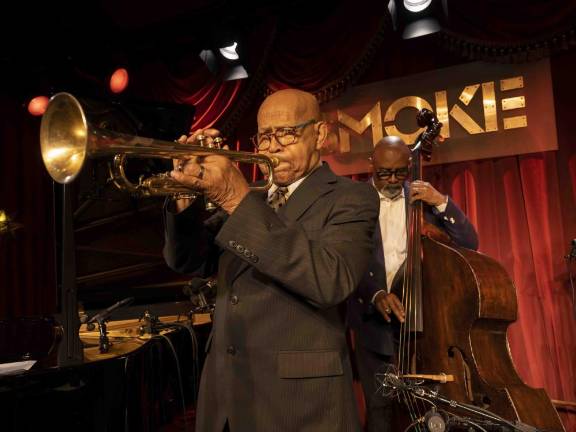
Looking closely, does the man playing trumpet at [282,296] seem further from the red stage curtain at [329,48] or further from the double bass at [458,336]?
the red stage curtain at [329,48]

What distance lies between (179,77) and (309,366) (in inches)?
178

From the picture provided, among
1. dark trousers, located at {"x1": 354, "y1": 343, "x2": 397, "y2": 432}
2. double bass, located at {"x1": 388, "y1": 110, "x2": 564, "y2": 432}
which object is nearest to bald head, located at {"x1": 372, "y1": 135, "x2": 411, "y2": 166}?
double bass, located at {"x1": 388, "y1": 110, "x2": 564, "y2": 432}

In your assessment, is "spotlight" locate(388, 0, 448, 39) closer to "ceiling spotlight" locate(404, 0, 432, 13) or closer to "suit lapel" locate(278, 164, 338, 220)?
"ceiling spotlight" locate(404, 0, 432, 13)

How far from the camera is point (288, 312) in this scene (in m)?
1.51

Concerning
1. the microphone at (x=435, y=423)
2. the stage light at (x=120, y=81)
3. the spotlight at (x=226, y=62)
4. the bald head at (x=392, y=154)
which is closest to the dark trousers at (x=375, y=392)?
the microphone at (x=435, y=423)

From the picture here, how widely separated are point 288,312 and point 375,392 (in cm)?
148

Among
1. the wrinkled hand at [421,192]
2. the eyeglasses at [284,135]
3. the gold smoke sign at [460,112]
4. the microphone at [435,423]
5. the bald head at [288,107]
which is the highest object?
the gold smoke sign at [460,112]

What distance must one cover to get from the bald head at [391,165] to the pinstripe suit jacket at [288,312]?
149cm

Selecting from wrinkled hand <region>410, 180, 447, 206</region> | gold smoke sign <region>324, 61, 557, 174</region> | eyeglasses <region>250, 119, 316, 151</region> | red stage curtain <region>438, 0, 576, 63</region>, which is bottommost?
wrinkled hand <region>410, 180, 447, 206</region>

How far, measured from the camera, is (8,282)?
564 cm

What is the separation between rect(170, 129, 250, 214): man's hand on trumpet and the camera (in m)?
1.45

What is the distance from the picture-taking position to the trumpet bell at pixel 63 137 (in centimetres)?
147

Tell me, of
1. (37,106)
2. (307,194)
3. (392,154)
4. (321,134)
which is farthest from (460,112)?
(37,106)

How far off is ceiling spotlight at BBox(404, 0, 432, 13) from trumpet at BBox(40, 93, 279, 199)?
285cm
